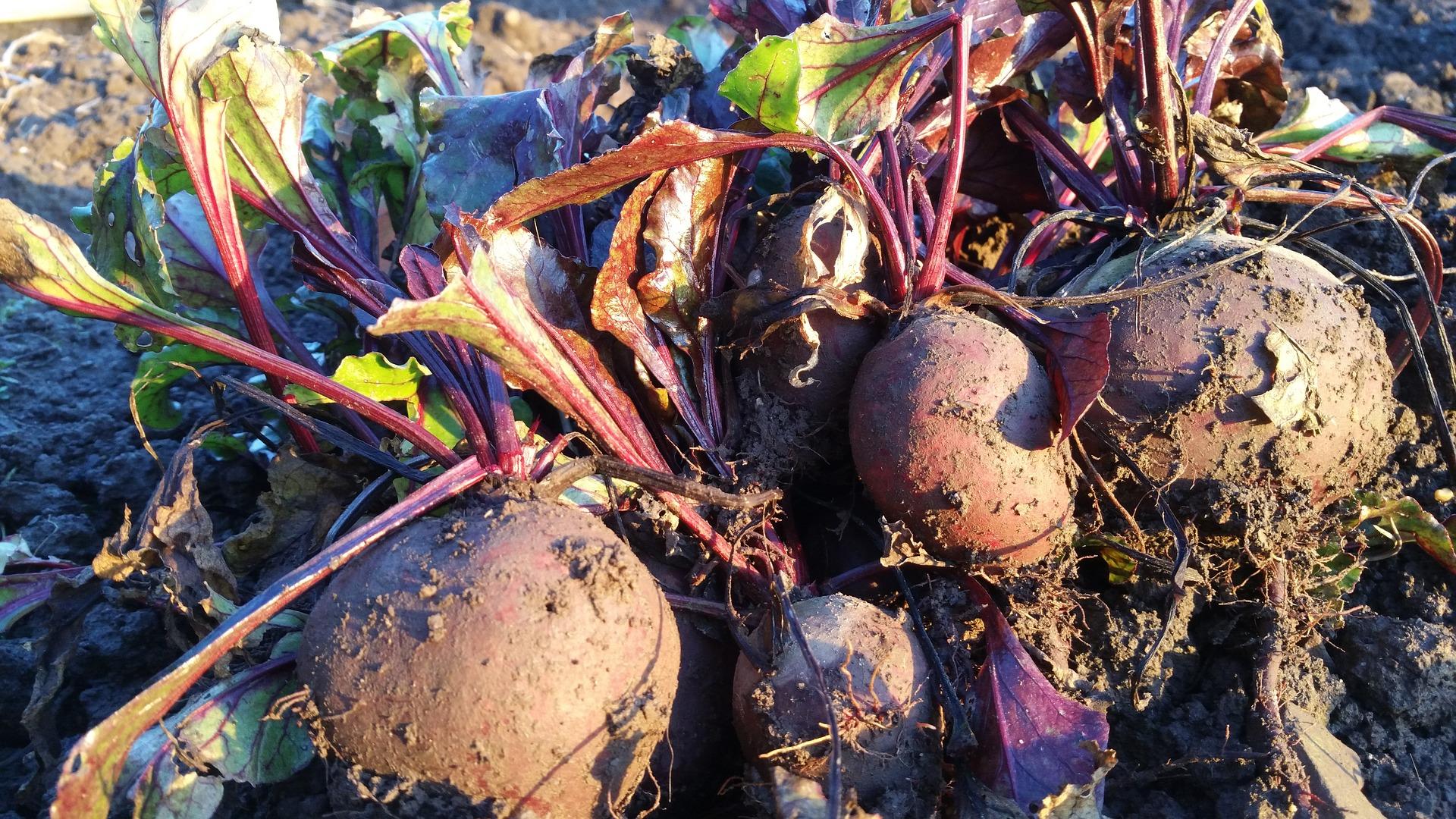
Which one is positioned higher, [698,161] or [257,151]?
[257,151]

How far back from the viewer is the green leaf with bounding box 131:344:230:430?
7.42 feet

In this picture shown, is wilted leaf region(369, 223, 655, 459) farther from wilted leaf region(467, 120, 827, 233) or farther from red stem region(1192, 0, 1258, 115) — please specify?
red stem region(1192, 0, 1258, 115)

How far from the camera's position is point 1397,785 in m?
1.90

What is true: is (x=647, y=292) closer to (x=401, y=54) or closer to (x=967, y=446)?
(x=967, y=446)

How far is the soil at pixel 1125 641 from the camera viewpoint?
191 cm

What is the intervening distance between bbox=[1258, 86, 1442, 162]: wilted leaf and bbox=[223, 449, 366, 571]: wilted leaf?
8.93 ft

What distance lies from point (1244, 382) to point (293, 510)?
6.82 ft

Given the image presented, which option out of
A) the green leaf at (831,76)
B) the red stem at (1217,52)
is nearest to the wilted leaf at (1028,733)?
the green leaf at (831,76)

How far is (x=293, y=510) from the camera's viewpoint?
7.17 feet

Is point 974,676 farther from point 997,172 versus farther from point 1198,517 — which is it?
point 997,172

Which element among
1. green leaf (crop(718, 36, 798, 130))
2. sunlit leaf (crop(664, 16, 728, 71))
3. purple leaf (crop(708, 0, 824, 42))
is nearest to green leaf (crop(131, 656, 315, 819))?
green leaf (crop(718, 36, 798, 130))

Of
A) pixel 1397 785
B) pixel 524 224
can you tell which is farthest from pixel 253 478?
pixel 1397 785

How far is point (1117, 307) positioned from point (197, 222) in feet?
7.45

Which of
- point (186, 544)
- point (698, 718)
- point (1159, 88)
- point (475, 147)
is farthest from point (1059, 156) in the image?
point (186, 544)
